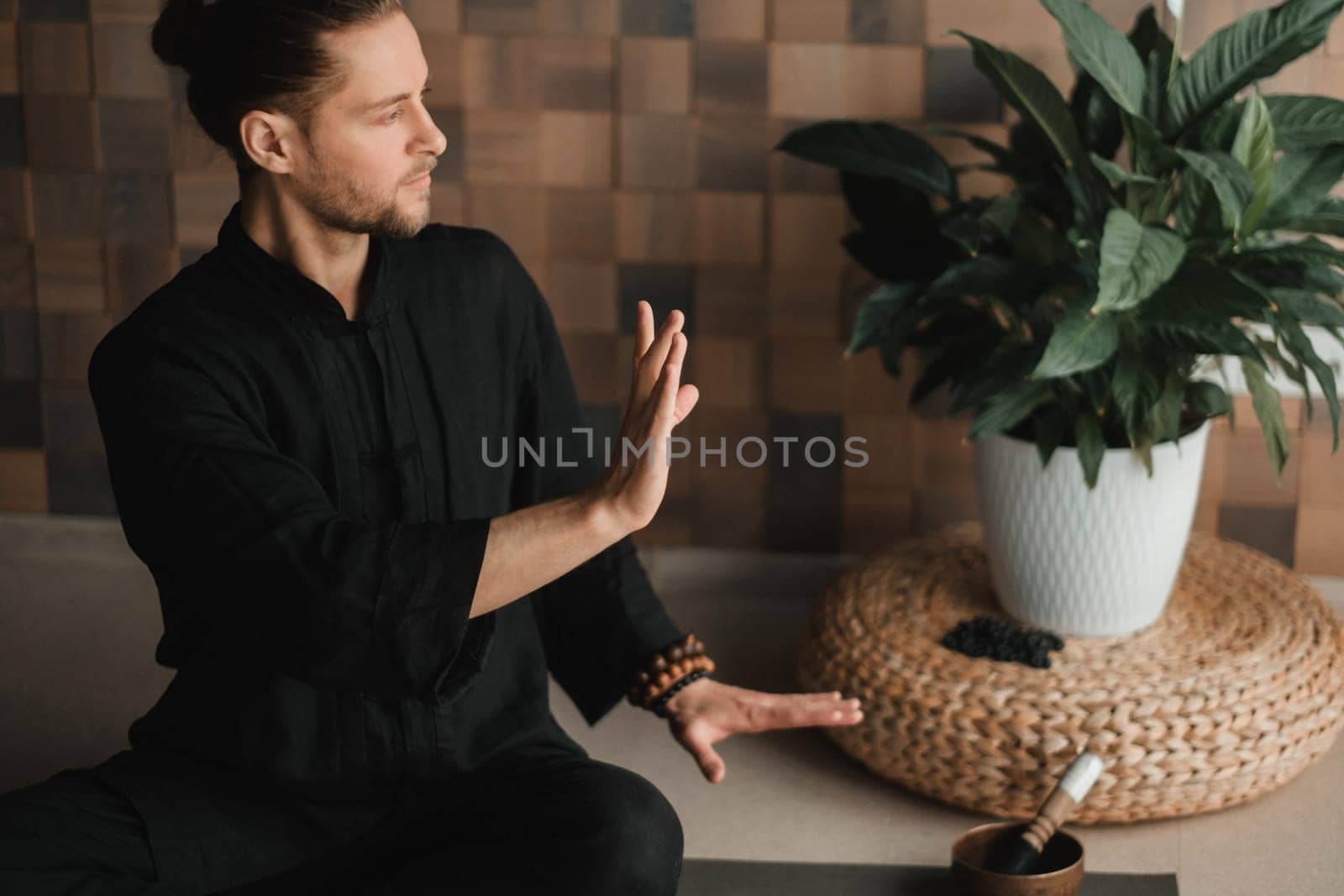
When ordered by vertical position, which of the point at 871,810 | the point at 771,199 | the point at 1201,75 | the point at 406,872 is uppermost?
the point at 1201,75

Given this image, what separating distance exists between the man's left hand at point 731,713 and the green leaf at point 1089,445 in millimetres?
660

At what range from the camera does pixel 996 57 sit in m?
2.07

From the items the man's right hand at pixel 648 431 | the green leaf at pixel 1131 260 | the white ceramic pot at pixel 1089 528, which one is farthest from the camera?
the white ceramic pot at pixel 1089 528

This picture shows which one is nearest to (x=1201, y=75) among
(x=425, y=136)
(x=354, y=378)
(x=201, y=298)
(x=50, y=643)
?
(x=425, y=136)

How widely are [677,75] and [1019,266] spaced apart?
0.80 metres

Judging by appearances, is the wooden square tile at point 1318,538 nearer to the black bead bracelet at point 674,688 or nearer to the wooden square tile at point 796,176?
the wooden square tile at point 796,176

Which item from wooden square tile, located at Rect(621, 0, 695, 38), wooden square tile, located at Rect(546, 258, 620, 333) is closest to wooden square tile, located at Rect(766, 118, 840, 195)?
wooden square tile, located at Rect(621, 0, 695, 38)

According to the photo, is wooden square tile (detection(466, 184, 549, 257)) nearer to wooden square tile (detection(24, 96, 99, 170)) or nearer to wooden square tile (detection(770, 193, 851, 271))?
wooden square tile (detection(770, 193, 851, 271))

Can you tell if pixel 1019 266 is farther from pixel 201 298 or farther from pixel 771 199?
pixel 201 298

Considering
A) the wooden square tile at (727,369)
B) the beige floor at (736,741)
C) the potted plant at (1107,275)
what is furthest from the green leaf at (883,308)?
the beige floor at (736,741)

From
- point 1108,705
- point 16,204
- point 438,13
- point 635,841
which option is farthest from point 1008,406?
point 16,204

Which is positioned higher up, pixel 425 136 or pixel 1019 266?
pixel 425 136

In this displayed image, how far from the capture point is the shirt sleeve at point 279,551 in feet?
4.71

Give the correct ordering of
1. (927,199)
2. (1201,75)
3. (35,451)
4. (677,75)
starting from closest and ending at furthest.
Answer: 1. (1201,75)
2. (927,199)
3. (677,75)
4. (35,451)
